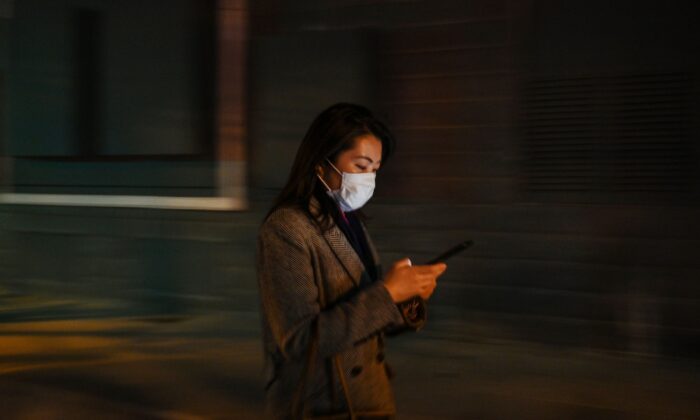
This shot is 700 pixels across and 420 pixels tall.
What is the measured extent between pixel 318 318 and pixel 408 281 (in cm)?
26

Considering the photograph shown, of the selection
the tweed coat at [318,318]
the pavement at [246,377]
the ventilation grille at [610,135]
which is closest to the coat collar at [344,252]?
the tweed coat at [318,318]

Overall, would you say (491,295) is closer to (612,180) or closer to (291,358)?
(612,180)

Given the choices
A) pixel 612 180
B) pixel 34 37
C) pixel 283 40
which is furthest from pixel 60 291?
pixel 612 180

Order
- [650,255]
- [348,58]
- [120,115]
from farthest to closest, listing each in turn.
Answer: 1. [120,115]
2. [348,58]
3. [650,255]

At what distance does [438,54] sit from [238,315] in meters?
2.95

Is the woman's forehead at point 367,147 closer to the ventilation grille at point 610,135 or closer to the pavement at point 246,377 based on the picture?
the pavement at point 246,377

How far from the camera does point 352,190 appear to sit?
2.84m

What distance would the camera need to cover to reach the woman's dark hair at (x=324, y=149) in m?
2.74

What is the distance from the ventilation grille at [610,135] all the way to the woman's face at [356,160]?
4823 millimetres

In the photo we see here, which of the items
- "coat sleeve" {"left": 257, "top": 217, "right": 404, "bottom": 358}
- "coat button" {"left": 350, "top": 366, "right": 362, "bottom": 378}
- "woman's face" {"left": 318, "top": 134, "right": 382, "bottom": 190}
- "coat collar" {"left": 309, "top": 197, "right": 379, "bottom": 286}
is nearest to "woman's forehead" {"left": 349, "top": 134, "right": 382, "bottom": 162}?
"woman's face" {"left": 318, "top": 134, "right": 382, "bottom": 190}

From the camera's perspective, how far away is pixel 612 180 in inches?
291

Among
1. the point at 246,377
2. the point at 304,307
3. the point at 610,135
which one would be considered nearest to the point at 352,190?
the point at 304,307

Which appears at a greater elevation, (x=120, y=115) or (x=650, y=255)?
(x=120, y=115)

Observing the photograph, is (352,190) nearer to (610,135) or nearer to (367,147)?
(367,147)
